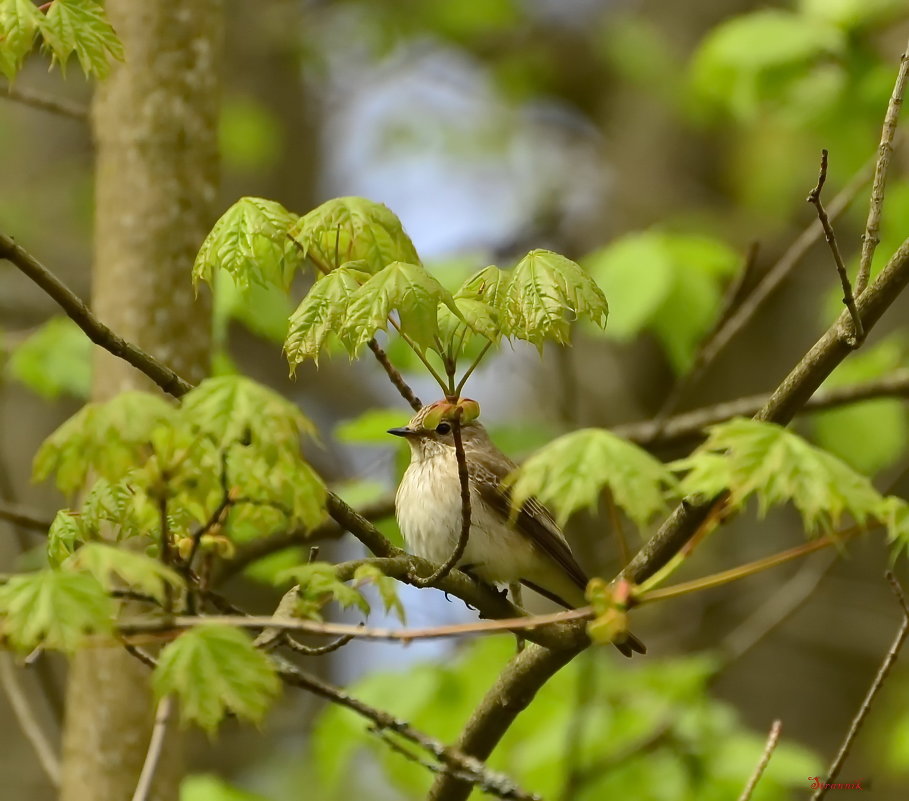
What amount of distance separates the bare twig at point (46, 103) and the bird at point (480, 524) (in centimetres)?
178

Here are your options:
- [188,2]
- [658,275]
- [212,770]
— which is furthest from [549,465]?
[212,770]

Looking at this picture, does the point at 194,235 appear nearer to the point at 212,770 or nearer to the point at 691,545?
the point at 691,545

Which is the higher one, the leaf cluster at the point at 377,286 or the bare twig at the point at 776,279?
the bare twig at the point at 776,279

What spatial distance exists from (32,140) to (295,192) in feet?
8.46

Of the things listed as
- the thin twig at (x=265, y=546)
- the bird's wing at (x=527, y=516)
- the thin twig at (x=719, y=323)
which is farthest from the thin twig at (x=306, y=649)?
the thin twig at (x=719, y=323)

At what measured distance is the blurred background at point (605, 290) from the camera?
19.8ft

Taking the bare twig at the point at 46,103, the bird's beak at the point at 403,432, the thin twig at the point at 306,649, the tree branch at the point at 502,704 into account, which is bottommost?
the tree branch at the point at 502,704

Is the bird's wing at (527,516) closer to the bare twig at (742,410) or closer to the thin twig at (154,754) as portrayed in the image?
the bare twig at (742,410)

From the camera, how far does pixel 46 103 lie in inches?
188

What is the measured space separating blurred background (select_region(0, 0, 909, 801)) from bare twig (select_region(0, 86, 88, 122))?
0.10 metres

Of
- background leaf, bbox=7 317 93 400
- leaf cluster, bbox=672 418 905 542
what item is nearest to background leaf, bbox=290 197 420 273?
leaf cluster, bbox=672 418 905 542

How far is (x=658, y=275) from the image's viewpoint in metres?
5.95

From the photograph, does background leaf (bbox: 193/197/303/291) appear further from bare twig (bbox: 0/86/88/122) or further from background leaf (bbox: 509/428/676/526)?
bare twig (bbox: 0/86/88/122)

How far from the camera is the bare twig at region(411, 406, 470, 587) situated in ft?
8.75
